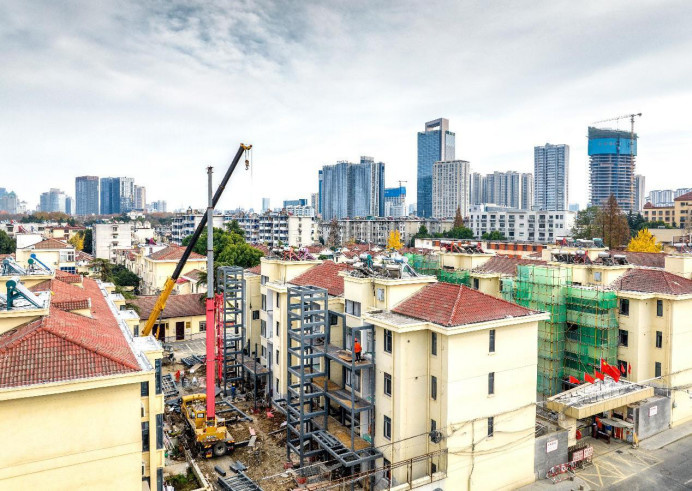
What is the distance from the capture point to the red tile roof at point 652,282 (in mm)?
32094

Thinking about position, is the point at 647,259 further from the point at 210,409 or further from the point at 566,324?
the point at 210,409

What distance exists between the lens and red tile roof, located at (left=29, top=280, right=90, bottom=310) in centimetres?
2359

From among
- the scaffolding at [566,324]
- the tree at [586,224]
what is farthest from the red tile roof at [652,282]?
the tree at [586,224]

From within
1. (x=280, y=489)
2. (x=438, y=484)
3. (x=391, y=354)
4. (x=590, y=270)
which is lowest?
(x=280, y=489)

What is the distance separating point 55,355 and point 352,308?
1578cm

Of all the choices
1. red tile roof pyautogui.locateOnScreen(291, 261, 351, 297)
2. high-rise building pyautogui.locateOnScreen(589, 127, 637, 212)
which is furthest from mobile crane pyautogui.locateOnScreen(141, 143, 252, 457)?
high-rise building pyautogui.locateOnScreen(589, 127, 637, 212)

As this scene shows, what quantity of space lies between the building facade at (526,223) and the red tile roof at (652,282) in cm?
8258

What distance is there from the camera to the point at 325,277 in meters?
34.8

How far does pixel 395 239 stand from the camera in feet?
376

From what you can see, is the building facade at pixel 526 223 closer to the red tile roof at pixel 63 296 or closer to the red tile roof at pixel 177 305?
the red tile roof at pixel 177 305

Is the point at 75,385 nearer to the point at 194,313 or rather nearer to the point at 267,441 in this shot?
the point at 267,441

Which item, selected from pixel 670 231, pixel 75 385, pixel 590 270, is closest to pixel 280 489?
pixel 75 385

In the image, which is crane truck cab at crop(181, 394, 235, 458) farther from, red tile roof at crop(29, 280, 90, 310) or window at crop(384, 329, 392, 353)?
window at crop(384, 329, 392, 353)

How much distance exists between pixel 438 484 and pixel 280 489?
843 cm
